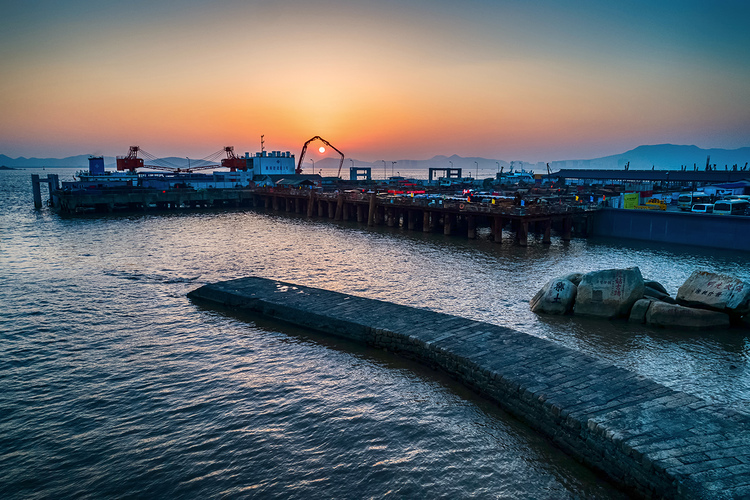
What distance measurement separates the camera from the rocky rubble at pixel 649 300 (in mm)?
18656

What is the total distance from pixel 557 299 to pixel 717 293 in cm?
631

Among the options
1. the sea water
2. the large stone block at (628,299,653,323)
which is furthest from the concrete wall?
the large stone block at (628,299,653,323)

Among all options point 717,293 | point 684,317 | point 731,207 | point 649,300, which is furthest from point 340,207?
point 717,293

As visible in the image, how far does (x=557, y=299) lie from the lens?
20.7m

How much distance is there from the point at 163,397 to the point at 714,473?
44.0ft

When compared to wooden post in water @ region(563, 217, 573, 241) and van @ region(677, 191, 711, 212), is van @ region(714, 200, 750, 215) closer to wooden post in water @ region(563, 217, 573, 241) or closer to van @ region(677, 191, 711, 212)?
van @ region(677, 191, 711, 212)

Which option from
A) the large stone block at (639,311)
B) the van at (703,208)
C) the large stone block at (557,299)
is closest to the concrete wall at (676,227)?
the van at (703,208)

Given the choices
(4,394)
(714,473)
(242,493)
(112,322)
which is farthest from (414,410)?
(112,322)

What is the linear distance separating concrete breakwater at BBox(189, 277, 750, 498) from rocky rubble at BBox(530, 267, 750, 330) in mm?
6428

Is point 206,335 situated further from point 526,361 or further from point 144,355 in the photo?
point 526,361

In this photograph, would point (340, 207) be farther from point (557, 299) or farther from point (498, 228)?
point (557, 299)

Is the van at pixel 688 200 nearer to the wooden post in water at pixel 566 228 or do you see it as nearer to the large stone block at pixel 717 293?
the wooden post in water at pixel 566 228

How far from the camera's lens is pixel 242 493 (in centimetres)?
934

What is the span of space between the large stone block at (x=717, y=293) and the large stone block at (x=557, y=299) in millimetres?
4494
